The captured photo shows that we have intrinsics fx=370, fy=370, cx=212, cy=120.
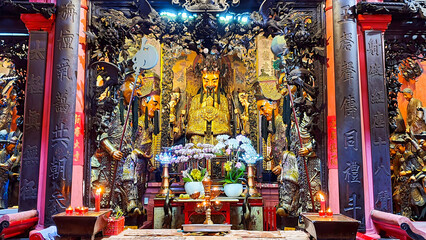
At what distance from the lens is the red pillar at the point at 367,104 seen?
3.87m

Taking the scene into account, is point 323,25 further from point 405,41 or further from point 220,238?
point 220,238

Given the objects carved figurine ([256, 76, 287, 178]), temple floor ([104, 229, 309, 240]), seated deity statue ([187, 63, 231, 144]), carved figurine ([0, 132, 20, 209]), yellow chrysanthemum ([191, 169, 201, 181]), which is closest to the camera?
temple floor ([104, 229, 309, 240])

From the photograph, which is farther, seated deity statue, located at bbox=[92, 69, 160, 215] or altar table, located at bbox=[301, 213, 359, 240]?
seated deity statue, located at bbox=[92, 69, 160, 215]

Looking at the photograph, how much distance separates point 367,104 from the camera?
4004mm

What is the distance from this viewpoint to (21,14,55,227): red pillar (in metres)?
3.99

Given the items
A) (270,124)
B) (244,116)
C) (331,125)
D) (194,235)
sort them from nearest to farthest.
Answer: (194,235), (331,125), (270,124), (244,116)

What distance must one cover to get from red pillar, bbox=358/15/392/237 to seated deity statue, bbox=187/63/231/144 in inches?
200

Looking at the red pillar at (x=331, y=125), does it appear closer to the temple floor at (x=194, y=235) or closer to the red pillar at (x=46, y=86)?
the temple floor at (x=194, y=235)

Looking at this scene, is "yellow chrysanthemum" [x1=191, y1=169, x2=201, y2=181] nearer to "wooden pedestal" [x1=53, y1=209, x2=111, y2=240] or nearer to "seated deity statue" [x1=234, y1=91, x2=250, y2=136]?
"wooden pedestal" [x1=53, y1=209, x2=111, y2=240]

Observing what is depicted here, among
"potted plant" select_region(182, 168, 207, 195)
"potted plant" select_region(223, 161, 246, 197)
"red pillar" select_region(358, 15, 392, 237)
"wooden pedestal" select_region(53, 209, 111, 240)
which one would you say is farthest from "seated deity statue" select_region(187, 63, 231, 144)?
"wooden pedestal" select_region(53, 209, 111, 240)

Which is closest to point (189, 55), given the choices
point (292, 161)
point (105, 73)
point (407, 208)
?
point (292, 161)

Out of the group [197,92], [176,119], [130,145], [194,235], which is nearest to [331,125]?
[194,235]

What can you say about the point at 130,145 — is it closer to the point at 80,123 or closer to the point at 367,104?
the point at 80,123

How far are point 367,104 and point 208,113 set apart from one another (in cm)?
534
